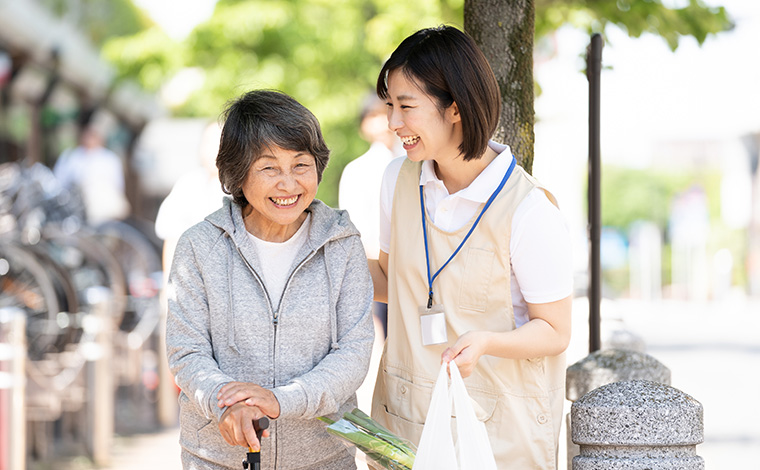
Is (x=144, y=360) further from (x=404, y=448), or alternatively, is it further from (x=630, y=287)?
(x=630, y=287)

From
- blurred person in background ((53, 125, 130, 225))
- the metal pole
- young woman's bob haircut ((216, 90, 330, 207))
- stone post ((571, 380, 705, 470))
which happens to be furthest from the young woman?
blurred person in background ((53, 125, 130, 225))

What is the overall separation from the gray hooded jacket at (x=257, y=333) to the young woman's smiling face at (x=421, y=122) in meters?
0.33

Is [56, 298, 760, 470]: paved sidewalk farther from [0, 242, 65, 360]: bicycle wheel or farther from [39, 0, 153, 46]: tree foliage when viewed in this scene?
[39, 0, 153, 46]: tree foliage

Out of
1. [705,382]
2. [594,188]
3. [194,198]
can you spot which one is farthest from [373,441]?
[705,382]

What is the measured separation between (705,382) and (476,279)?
9.50 metres

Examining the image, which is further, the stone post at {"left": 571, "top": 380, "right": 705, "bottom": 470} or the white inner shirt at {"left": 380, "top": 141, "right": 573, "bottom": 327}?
the stone post at {"left": 571, "top": 380, "right": 705, "bottom": 470}

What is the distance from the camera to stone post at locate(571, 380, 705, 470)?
284 cm

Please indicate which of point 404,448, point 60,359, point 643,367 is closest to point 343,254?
point 404,448

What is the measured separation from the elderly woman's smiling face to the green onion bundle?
0.56 meters

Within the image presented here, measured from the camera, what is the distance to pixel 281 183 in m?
2.59

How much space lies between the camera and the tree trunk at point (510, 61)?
3.81m

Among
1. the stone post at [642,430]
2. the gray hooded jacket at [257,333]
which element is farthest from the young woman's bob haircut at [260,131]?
the stone post at [642,430]

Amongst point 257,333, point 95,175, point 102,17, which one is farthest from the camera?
point 102,17

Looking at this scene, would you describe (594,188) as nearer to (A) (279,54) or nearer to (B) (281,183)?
(B) (281,183)
